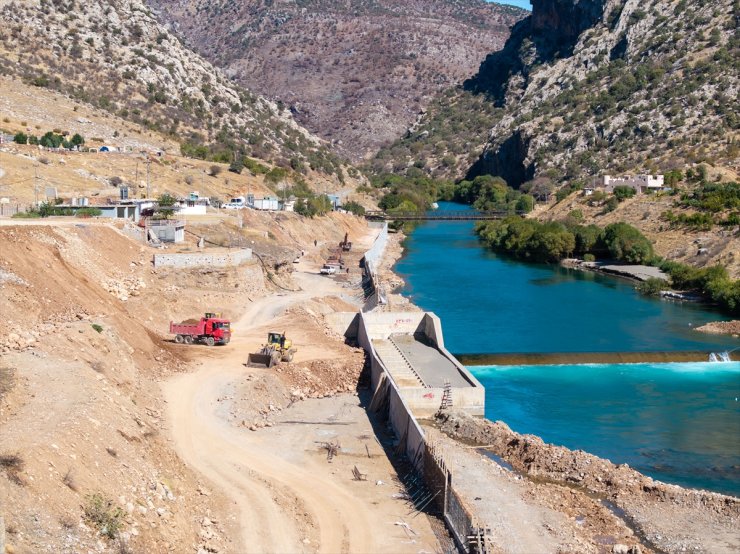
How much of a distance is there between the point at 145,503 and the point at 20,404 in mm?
4762

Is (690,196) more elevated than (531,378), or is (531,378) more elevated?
(690,196)

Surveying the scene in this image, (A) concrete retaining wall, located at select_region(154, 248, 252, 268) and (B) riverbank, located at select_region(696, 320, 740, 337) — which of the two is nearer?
(A) concrete retaining wall, located at select_region(154, 248, 252, 268)

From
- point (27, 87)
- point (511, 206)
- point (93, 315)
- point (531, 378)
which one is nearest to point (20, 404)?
point (93, 315)

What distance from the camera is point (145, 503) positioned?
21.7m

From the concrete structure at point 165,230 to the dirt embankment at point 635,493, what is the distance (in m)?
25.5

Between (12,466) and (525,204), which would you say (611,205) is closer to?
(525,204)

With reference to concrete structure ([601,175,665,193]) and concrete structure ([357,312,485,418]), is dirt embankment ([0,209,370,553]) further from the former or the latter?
concrete structure ([601,175,665,193])

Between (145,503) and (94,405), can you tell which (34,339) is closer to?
(94,405)

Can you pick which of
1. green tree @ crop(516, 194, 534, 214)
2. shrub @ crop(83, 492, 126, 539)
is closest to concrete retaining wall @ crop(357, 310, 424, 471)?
shrub @ crop(83, 492, 126, 539)

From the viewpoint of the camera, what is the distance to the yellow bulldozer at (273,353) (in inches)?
1432

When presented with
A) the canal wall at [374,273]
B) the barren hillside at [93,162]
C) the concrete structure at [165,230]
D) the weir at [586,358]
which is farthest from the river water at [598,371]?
the barren hillside at [93,162]

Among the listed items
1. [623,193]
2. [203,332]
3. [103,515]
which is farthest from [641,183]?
[103,515]

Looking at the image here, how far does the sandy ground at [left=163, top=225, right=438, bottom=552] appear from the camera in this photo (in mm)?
23188

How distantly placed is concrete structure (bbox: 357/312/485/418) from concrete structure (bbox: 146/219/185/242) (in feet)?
44.5
